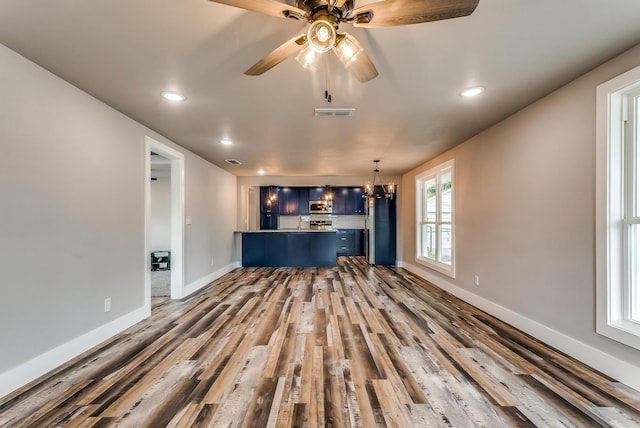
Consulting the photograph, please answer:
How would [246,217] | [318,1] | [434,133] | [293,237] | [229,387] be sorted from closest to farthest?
[318,1]
[229,387]
[434,133]
[293,237]
[246,217]

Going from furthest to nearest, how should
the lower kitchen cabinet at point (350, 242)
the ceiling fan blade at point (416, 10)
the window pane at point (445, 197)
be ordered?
the lower kitchen cabinet at point (350, 242)
the window pane at point (445, 197)
the ceiling fan blade at point (416, 10)

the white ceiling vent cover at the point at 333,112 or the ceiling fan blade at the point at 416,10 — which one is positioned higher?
the white ceiling vent cover at the point at 333,112

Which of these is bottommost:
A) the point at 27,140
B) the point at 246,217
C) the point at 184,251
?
the point at 184,251

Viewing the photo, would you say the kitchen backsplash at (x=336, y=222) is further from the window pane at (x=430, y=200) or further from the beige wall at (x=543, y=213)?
the beige wall at (x=543, y=213)

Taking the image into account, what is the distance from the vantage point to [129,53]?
76.3 inches

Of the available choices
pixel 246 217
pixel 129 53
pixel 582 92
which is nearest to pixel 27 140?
pixel 129 53

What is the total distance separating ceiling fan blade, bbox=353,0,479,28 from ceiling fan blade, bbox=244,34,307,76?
0.32 m

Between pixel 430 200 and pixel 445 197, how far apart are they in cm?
78

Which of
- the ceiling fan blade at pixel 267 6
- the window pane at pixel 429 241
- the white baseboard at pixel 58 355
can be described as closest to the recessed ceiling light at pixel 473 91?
the ceiling fan blade at pixel 267 6

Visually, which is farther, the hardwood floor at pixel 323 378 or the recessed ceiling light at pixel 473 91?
the recessed ceiling light at pixel 473 91

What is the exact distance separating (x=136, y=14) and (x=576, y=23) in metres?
2.59

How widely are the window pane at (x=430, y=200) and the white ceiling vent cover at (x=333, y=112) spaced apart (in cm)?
329

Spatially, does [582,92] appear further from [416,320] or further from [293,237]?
[293,237]

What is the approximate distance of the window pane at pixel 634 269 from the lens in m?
2.03
